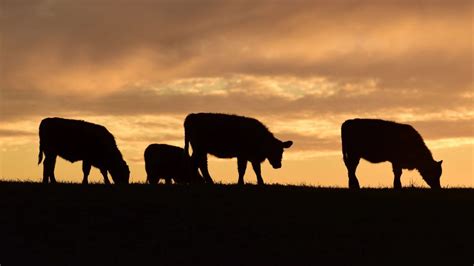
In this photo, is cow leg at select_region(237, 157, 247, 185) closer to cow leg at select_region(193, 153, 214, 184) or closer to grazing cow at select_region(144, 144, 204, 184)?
cow leg at select_region(193, 153, 214, 184)

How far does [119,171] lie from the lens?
34.5m

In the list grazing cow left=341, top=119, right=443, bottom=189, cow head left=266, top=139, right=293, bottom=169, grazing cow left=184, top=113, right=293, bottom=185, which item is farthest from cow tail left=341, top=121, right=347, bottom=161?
grazing cow left=184, top=113, right=293, bottom=185

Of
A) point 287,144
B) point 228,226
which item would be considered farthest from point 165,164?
point 228,226

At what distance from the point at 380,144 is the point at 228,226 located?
14.7 meters

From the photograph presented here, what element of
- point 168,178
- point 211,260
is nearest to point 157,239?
point 211,260

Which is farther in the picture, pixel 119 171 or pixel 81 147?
pixel 119 171

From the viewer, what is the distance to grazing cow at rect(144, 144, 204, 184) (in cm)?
4088

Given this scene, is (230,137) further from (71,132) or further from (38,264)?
(38,264)

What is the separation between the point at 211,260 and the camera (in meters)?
17.6

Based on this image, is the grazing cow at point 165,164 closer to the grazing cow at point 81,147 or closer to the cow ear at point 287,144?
the grazing cow at point 81,147

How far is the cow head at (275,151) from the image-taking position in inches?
1294

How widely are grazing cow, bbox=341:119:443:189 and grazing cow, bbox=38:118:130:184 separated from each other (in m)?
9.29

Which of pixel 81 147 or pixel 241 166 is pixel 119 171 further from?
pixel 241 166

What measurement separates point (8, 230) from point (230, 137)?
13.1 meters
